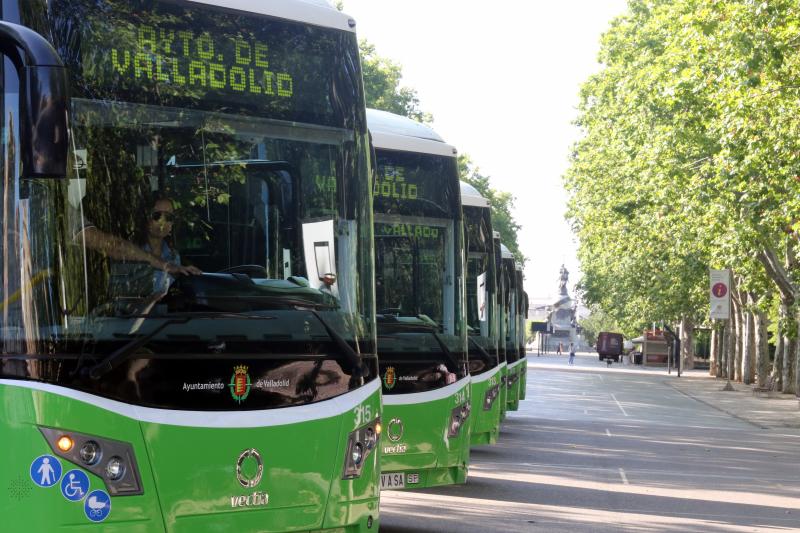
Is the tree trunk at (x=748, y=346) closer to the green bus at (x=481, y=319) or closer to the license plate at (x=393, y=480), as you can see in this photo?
the green bus at (x=481, y=319)

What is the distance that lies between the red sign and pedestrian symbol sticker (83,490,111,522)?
39525 millimetres

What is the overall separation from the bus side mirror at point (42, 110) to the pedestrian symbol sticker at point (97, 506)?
5.16ft

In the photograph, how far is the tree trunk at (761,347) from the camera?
4841 centimetres

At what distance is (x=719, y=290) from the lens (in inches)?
1731

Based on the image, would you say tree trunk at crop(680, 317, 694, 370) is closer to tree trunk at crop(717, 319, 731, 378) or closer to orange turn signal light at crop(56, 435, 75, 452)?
tree trunk at crop(717, 319, 731, 378)

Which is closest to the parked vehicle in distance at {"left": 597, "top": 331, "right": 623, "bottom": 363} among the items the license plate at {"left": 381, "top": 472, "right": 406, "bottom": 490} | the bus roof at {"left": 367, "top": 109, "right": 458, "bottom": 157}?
the bus roof at {"left": 367, "top": 109, "right": 458, "bottom": 157}

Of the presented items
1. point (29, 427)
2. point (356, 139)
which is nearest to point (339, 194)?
point (356, 139)

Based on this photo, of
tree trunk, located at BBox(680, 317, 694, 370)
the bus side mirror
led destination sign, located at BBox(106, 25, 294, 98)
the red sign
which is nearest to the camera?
the bus side mirror

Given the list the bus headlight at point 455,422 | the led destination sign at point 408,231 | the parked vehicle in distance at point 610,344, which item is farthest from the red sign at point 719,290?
the parked vehicle in distance at point 610,344

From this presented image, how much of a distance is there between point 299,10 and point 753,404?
34584 mm

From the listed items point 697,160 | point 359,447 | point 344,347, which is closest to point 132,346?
point 344,347

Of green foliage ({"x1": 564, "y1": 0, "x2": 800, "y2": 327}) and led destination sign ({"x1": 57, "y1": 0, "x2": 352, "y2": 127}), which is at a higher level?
green foliage ({"x1": 564, "y1": 0, "x2": 800, "y2": 327})

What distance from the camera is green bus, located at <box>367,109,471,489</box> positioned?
10992 mm

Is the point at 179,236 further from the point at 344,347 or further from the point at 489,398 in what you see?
the point at 489,398
